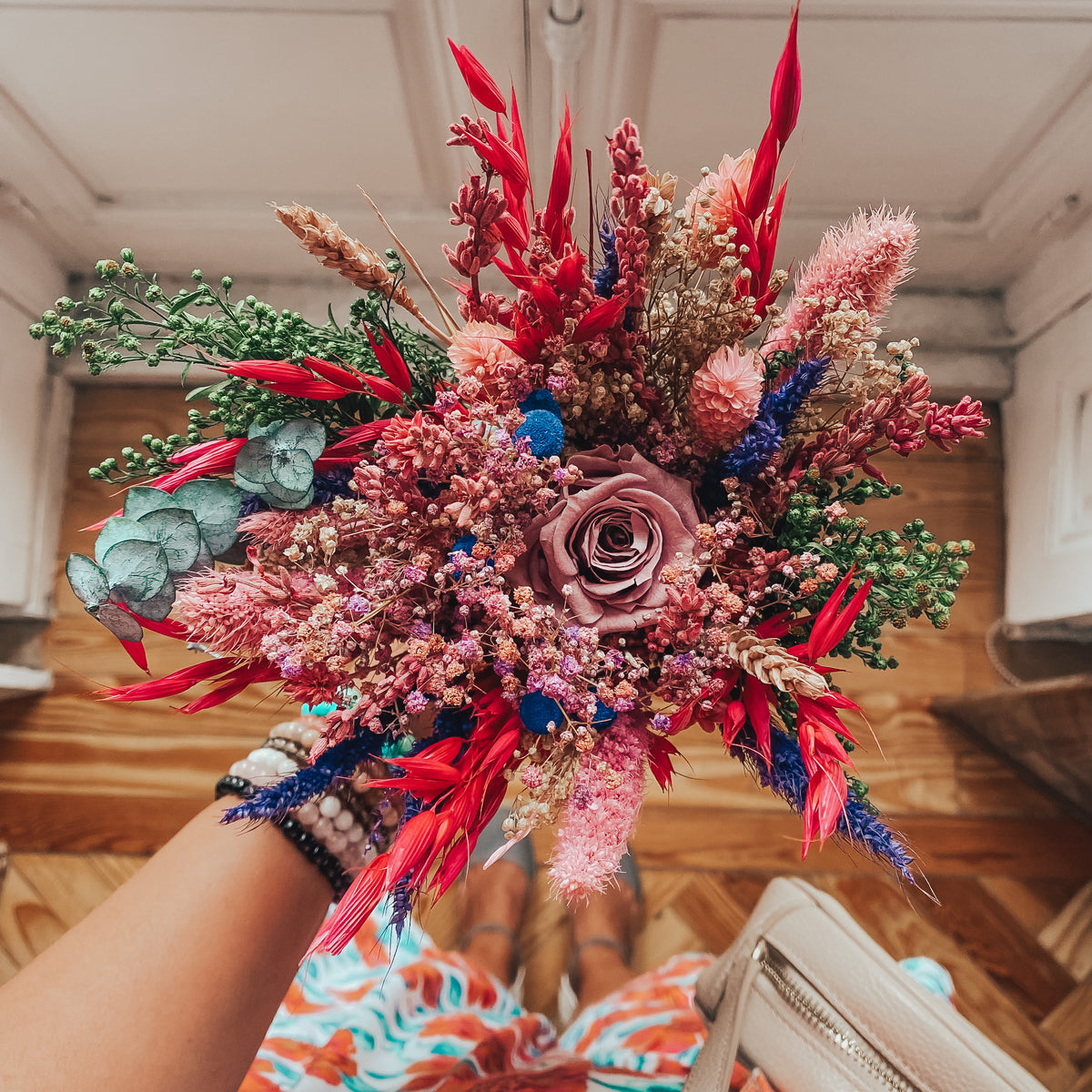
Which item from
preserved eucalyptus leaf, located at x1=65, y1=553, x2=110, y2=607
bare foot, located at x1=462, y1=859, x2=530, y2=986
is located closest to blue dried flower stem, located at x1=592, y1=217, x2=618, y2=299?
preserved eucalyptus leaf, located at x1=65, y1=553, x2=110, y2=607

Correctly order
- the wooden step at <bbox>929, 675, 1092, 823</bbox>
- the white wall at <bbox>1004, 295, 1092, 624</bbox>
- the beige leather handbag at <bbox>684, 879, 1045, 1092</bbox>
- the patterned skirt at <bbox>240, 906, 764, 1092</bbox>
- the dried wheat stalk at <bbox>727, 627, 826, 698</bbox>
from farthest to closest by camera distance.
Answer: the white wall at <bbox>1004, 295, 1092, 624</bbox> < the wooden step at <bbox>929, 675, 1092, 823</bbox> < the patterned skirt at <bbox>240, 906, 764, 1092</bbox> < the beige leather handbag at <bbox>684, 879, 1045, 1092</bbox> < the dried wheat stalk at <bbox>727, 627, 826, 698</bbox>

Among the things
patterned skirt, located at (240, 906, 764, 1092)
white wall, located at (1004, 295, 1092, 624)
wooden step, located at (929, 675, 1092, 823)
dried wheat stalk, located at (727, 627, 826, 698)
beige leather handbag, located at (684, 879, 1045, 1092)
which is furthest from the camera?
white wall, located at (1004, 295, 1092, 624)

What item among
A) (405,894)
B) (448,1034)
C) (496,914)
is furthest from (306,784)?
(496,914)

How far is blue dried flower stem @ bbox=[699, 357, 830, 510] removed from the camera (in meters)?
0.42

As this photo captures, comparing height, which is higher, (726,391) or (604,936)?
(726,391)

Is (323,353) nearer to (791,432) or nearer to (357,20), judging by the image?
(791,432)

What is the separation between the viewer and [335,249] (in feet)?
1.39

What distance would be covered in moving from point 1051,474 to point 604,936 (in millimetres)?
1017

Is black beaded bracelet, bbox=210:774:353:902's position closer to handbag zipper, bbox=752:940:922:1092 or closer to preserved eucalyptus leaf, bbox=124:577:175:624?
preserved eucalyptus leaf, bbox=124:577:175:624

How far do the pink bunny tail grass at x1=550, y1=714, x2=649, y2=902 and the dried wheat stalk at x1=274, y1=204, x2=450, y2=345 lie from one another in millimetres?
303

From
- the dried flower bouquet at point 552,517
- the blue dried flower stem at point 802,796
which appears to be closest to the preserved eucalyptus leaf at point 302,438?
the dried flower bouquet at point 552,517

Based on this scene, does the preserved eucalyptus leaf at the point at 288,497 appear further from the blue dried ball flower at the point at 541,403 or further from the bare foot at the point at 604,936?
the bare foot at the point at 604,936

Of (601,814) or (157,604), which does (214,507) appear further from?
(601,814)

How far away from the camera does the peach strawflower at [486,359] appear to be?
43cm
